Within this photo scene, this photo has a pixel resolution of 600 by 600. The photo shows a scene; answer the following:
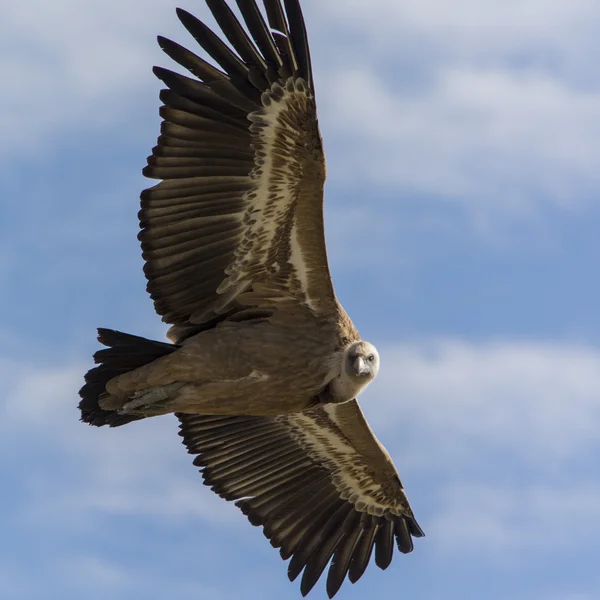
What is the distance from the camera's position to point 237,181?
11.5 metres

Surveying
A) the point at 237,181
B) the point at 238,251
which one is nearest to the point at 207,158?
the point at 237,181

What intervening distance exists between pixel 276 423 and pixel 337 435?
640 millimetres

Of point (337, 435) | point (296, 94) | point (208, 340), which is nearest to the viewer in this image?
point (296, 94)

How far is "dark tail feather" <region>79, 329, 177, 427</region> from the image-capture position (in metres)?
11.7

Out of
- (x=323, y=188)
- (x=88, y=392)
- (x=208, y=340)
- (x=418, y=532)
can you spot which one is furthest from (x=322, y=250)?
(x=418, y=532)

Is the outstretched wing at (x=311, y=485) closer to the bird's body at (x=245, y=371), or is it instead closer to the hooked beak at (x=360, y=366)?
the bird's body at (x=245, y=371)

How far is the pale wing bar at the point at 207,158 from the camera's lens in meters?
10.8

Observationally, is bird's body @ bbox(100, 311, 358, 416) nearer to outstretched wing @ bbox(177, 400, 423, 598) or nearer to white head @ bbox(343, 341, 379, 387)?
white head @ bbox(343, 341, 379, 387)

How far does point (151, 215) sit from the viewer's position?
11.5 m

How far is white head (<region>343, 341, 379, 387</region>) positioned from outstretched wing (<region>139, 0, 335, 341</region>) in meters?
0.50

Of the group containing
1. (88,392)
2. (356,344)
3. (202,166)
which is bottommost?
(88,392)

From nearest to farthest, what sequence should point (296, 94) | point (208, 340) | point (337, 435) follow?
point (296, 94)
point (208, 340)
point (337, 435)

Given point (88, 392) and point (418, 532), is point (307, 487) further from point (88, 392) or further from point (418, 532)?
point (88, 392)

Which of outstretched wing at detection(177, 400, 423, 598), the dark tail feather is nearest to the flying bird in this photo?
the dark tail feather
